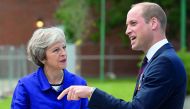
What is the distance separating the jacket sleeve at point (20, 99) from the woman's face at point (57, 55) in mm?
310

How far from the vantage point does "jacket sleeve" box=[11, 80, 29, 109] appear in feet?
16.2

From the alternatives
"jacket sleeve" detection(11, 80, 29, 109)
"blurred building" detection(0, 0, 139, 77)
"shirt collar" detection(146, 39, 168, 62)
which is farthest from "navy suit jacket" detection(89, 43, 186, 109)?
"blurred building" detection(0, 0, 139, 77)

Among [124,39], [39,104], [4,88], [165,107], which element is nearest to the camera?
[165,107]

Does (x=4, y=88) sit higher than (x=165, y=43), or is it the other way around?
(x=165, y=43)

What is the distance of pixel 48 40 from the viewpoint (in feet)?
16.5

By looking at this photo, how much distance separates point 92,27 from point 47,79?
129ft

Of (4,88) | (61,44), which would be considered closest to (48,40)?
Result: (61,44)

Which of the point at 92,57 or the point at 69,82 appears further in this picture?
the point at 92,57

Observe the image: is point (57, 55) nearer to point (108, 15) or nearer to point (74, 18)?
point (74, 18)

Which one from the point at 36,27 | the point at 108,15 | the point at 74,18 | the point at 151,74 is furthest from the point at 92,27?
the point at 151,74

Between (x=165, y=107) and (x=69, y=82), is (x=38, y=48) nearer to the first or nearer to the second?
(x=69, y=82)

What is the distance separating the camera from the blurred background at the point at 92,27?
4062cm

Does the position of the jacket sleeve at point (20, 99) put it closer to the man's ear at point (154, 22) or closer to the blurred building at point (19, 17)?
the man's ear at point (154, 22)

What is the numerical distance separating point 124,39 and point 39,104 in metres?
37.0
